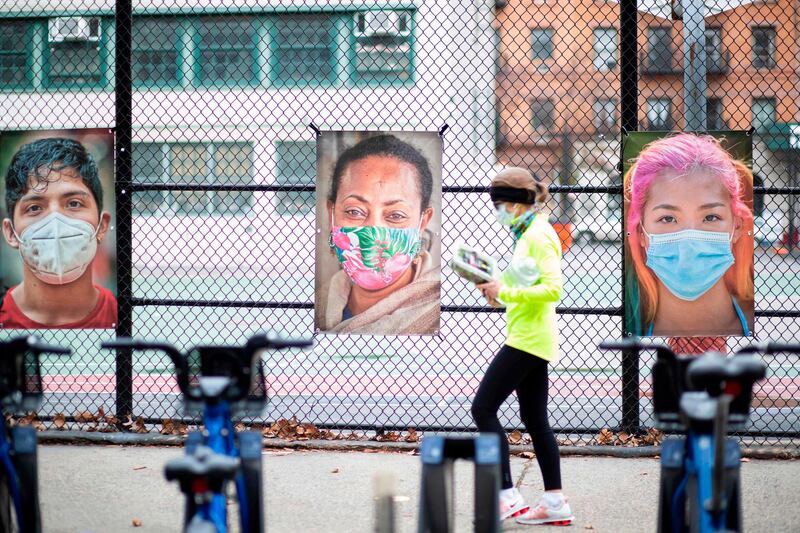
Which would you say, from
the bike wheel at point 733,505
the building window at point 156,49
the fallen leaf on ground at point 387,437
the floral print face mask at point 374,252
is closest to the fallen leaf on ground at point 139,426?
the fallen leaf on ground at point 387,437

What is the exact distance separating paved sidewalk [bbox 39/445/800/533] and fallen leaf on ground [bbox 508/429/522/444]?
376 millimetres

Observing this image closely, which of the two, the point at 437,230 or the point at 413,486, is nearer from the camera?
the point at 413,486

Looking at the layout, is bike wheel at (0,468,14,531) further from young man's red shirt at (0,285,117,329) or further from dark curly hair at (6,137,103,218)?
dark curly hair at (6,137,103,218)

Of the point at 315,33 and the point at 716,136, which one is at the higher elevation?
the point at 315,33

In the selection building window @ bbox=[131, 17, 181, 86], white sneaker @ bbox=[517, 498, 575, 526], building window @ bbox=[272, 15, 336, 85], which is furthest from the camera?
building window @ bbox=[272, 15, 336, 85]

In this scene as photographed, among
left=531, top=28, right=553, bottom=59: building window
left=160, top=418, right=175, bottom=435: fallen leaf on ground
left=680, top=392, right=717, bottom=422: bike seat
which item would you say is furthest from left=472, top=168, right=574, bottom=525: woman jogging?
left=531, top=28, right=553, bottom=59: building window

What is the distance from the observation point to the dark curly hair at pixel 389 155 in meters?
6.84

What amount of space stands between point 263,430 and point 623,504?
2951 mm

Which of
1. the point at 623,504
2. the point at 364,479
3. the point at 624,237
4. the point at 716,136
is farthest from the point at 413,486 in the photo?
the point at 716,136

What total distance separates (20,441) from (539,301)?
8.32ft

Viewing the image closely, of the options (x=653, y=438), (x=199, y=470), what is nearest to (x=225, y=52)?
(x=653, y=438)

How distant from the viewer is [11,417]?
758cm

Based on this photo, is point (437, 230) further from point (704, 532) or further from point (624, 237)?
point (704, 532)

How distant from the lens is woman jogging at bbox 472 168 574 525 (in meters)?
4.94
